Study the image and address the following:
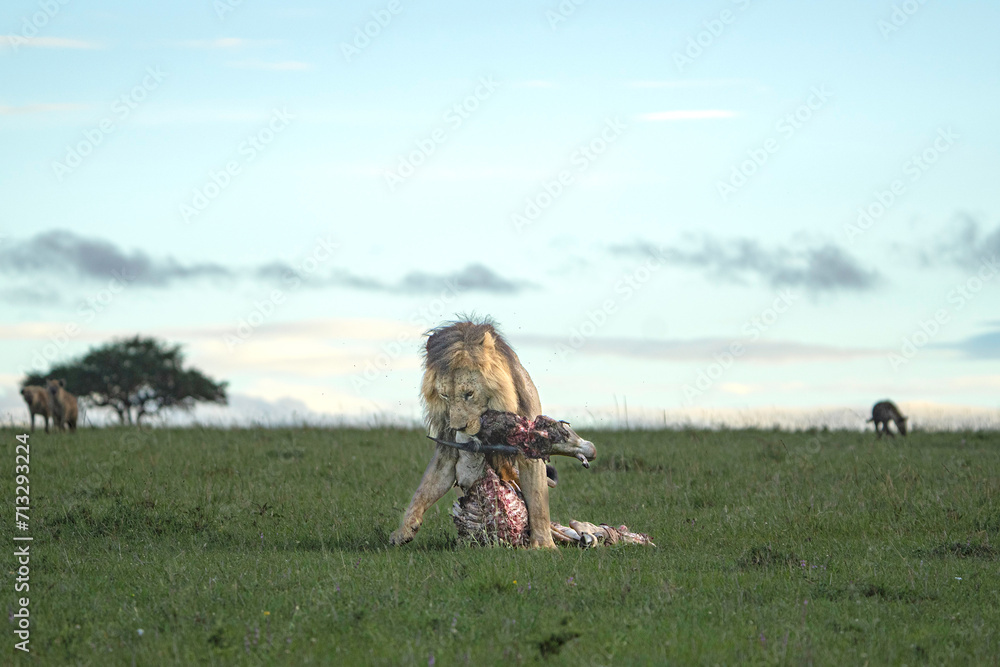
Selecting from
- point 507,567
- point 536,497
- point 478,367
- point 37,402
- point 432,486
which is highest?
point 37,402

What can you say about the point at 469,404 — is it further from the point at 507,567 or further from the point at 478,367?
the point at 507,567

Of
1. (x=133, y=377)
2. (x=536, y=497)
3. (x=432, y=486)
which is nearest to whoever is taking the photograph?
(x=536, y=497)

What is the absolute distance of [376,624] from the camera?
6660mm

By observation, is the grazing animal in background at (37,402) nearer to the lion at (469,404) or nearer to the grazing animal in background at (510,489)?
the lion at (469,404)

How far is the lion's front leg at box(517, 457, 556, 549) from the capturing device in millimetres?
9273

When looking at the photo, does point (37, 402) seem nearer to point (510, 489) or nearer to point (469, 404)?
point (510, 489)

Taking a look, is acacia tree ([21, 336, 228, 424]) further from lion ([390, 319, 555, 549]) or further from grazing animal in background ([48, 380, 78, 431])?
lion ([390, 319, 555, 549])

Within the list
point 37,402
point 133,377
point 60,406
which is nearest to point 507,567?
point 60,406

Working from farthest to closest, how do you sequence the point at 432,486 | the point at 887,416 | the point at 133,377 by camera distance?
the point at 133,377 → the point at 887,416 → the point at 432,486

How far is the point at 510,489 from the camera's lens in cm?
941

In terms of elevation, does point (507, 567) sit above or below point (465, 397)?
below

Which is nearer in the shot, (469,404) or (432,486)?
(469,404)

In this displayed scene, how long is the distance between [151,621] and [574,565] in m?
3.39

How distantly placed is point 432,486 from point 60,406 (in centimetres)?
1813
